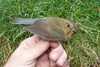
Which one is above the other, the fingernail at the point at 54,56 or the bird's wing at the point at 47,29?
the bird's wing at the point at 47,29

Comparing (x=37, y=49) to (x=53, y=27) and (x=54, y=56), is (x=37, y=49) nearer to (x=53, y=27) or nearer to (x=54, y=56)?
(x=54, y=56)

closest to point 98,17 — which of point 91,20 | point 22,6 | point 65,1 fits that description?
point 91,20

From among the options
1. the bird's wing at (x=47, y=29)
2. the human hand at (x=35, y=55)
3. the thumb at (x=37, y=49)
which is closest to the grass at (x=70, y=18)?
the human hand at (x=35, y=55)

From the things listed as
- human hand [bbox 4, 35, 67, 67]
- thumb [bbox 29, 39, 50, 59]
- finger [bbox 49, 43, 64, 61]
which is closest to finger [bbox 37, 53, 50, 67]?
human hand [bbox 4, 35, 67, 67]

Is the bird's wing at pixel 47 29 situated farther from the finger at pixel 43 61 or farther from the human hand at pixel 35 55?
the finger at pixel 43 61

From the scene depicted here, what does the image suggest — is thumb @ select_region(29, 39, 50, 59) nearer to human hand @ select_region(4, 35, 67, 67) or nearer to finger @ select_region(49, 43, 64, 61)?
human hand @ select_region(4, 35, 67, 67)

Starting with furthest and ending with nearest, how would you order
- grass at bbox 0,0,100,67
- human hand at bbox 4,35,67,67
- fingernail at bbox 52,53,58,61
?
1. grass at bbox 0,0,100,67
2. fingernail at bbox 52,53,58,61
3. human hand at bbox 4,35,67,67

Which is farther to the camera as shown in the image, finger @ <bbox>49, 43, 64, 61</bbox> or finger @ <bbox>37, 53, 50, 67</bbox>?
finger @ <bbox>37, 53, 50, 67</bbox>
